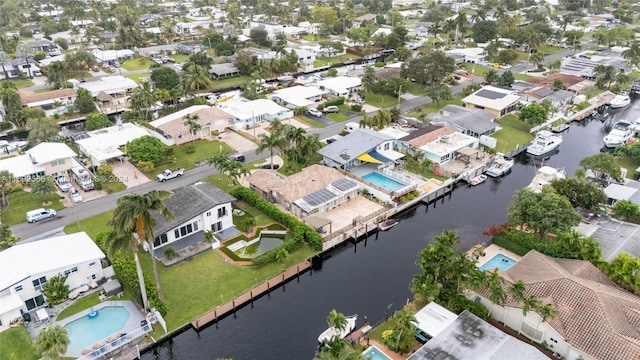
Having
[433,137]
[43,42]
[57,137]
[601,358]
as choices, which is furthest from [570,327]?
[43,42]

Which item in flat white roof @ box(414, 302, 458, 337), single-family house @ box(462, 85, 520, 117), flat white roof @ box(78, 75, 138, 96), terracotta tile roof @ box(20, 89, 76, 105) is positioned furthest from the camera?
flat white roof @ box(78, 75, 138, 96)

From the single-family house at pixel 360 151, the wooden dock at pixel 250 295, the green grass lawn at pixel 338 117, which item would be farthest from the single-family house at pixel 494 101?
the wooden dock at pixel 250 295

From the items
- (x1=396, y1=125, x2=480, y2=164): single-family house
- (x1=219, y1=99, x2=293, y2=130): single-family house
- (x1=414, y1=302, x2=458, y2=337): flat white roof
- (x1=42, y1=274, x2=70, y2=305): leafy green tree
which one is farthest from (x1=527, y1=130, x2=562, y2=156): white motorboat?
(x1=42, y1=274, x2=70, y2=305): leafy green tree

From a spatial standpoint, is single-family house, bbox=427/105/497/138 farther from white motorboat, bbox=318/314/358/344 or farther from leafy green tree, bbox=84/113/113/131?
leafy green tree, bbox=84/113/113/131

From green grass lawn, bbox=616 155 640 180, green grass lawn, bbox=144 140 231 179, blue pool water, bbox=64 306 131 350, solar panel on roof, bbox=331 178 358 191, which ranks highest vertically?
solar panel on roof, bbox=331 178 358 191

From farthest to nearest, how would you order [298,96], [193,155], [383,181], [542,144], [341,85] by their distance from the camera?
[341,85] → [298,96] → [542,144] → [193,155] → [383,181]

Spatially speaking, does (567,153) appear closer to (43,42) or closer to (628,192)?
(628,192)

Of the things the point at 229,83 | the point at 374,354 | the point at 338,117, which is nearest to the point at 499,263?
the point at 374,354

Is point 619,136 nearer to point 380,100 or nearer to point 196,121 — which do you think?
point 380,100
